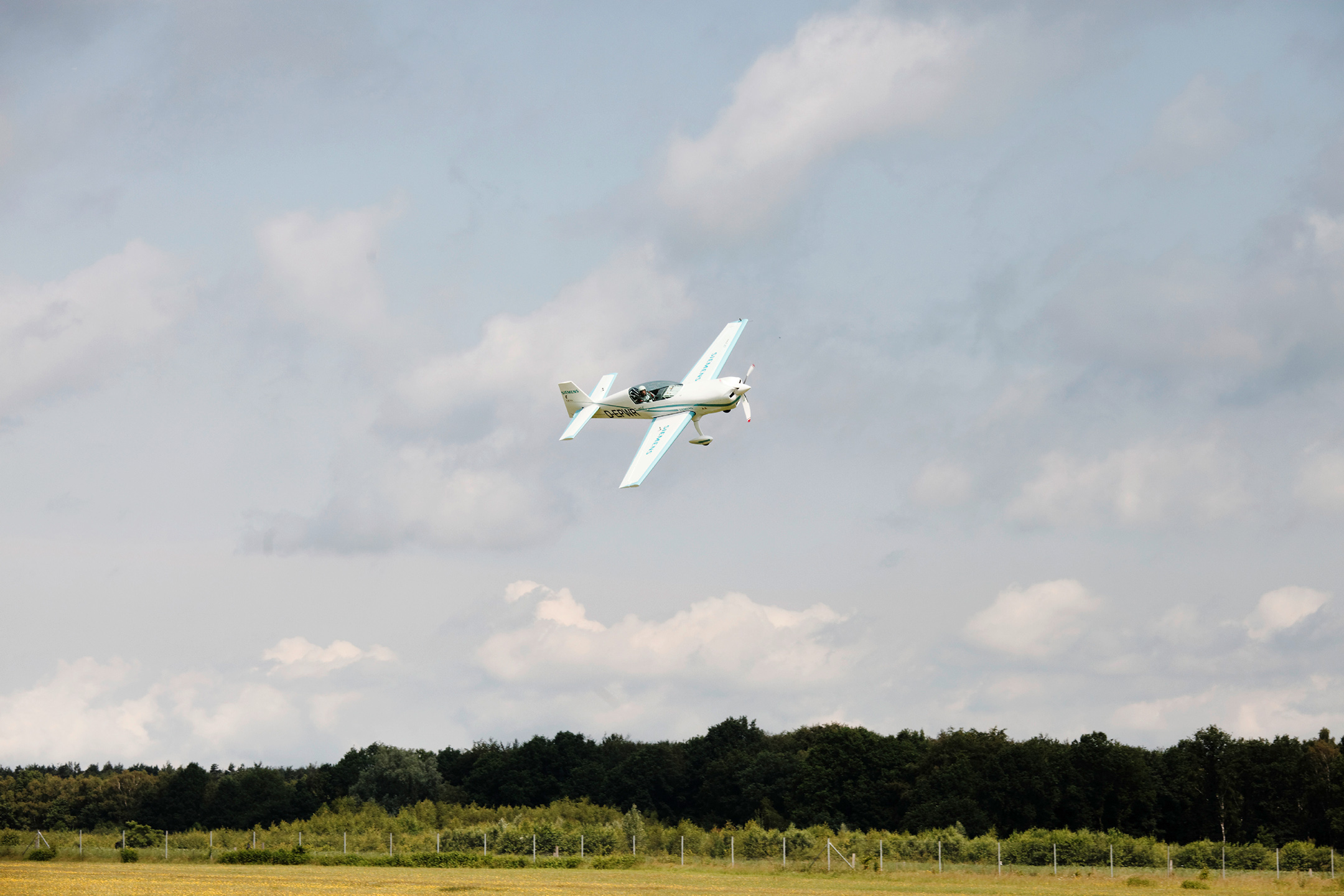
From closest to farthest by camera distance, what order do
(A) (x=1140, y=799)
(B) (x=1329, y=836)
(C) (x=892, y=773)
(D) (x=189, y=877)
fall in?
1. (D) (x=189, y=877)
2. (B) (x=1329, y=836)
3. (A) (x=1140, y=799)
4. (C) (x=892, y=773)

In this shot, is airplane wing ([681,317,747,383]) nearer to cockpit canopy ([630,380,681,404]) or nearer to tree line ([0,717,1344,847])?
cockpit canopy ([630,380,681,404])

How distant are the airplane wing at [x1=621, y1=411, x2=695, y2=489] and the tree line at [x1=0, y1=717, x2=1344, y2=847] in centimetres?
3687

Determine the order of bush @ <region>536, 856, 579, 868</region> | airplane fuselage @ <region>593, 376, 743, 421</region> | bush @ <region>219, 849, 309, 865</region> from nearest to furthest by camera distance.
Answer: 1. airplane fuselage @ <region>593, 376, 743, 421</region>
2. bush @ <region>536, 856, 579, 868</region>
3. bush @ <region>219, 849, 309, 865</region>

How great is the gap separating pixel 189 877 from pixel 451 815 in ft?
107

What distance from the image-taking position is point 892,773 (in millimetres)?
86312

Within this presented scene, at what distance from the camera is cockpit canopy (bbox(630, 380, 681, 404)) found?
120 ft

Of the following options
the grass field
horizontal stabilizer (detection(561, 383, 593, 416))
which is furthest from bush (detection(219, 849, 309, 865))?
horizontal stabilizer (detection(561, 383, 593, 416))

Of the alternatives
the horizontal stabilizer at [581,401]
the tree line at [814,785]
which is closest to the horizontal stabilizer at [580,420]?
the horizontal stabilizer at [581,401]

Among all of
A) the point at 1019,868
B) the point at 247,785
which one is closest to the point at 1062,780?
the point at 1019,868

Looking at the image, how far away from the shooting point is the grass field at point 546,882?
38938 mm

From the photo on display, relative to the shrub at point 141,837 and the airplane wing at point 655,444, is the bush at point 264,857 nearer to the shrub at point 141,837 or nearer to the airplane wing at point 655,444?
the shrub at point 141,837

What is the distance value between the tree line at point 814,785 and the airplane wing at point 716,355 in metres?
33.2

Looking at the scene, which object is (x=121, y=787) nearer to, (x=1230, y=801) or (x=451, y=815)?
(x=451, y=815)

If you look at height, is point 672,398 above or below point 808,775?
above
